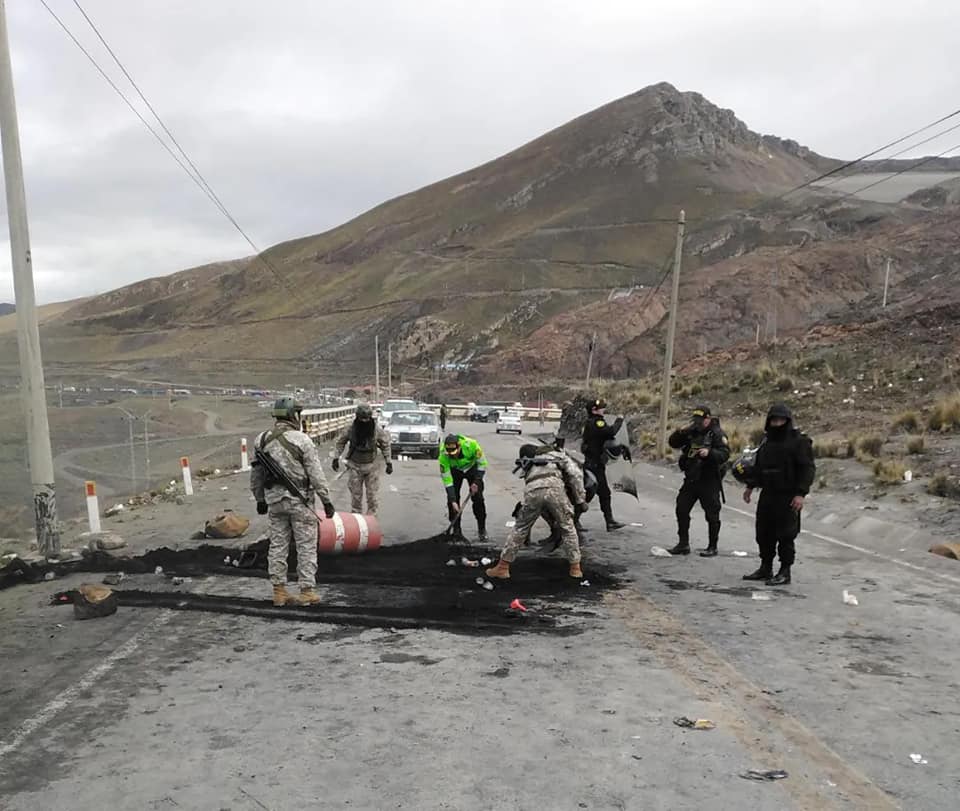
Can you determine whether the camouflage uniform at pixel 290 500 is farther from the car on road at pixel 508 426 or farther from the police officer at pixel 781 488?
the car on road at pixel 508 426

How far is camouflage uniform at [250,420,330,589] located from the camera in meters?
7.43

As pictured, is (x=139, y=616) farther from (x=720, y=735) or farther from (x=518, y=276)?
(x=518, y=276)

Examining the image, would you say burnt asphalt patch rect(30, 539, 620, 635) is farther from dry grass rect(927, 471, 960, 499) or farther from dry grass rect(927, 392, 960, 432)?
dry grass rect(927, 392, 960, 432)

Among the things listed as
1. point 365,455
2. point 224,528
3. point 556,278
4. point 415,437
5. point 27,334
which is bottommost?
point 415,437

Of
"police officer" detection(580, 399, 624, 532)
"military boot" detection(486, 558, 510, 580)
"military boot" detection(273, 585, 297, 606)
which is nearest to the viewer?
"military boot" detection(273, 585, 297, 606)

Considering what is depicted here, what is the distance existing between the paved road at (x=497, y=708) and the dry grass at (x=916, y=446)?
9.65 meters

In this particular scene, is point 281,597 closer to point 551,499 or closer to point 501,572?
point 501,572

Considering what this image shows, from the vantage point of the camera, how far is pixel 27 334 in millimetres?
9953

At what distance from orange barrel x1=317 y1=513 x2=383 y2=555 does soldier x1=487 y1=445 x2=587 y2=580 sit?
1875mm

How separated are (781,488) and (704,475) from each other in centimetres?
167

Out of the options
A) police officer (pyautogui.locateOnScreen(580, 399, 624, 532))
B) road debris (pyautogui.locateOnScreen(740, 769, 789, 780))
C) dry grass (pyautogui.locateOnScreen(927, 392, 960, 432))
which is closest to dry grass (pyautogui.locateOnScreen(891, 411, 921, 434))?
dry grass (pyautogui.locateOnScreen(927, 392, 960, 432))

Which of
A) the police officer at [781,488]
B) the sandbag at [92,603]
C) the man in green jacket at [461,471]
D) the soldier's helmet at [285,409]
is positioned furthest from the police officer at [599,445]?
the sandbag at [92,603]

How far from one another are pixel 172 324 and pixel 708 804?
200 meters

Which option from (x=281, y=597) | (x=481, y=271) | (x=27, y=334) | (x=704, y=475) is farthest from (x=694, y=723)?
(x=481, y=271)
